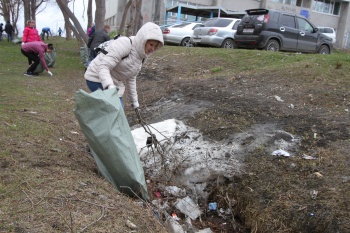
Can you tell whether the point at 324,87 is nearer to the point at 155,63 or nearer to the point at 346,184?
the point at 346,184

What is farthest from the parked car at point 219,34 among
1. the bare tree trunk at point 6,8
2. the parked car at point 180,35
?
the bare tree trunk at point 6,8

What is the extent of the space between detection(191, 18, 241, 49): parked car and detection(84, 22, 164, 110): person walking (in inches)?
385

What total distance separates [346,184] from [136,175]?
2046mm

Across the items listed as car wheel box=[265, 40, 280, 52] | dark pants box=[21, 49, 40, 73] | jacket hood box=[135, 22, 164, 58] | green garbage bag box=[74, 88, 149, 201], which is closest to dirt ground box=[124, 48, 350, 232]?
green garbage bag box=[74, 88, 149, 201]

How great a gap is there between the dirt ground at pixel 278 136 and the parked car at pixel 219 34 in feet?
19.8

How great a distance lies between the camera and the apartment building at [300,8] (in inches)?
1278

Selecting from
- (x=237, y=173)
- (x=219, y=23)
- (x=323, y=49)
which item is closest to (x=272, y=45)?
(x=323, y=49)

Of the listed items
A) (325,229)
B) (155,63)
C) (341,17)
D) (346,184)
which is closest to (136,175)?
(325,229)

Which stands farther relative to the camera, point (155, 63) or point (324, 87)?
point (155, 63)

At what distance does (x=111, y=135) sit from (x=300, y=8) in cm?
3763

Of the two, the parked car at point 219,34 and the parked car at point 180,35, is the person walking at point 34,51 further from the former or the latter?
the parked car at point 180,35

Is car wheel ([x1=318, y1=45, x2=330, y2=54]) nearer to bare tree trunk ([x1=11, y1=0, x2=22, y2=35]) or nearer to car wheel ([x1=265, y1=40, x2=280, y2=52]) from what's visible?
car wheel ([x1=265, y1=40, x2=280, y2=52])

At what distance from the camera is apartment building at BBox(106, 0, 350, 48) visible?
32469 millimetres

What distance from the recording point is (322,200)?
342cm
